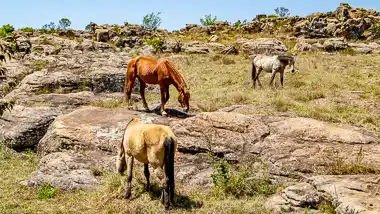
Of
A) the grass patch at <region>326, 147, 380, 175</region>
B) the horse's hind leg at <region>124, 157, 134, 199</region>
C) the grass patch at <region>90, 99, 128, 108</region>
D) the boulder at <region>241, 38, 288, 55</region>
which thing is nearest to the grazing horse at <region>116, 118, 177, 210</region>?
the horse's hind leg at <region>124, 157, 134, 199</region>

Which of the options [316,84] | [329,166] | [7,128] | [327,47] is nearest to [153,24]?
[327,47]

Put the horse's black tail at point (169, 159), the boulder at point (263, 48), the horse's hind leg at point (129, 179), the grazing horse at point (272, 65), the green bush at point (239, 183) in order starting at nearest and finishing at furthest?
1. the horse's black tail at point (169, 159)
2. the horse's hind leg at point (129, 179)
3. the green bush at point (239, 183)
4. the grazing horse at point (272, 65)
5. the boulder at point (263, 48)

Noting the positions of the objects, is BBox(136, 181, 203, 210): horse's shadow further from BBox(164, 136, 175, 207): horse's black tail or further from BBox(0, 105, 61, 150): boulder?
BBox(0, 105, 61, 150): boulder

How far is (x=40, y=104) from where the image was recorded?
1230cm

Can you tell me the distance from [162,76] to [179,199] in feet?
16.4

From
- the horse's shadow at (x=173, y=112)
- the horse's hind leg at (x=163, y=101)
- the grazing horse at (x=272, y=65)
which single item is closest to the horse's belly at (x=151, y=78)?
the horse's hind leg at (x=163, y=101)

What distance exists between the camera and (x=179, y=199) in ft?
23.0

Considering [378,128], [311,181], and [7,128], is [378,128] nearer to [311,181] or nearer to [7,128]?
[311,181]

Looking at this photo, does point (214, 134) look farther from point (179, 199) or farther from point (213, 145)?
point (179, 199)

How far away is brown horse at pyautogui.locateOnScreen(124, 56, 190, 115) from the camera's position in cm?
1109

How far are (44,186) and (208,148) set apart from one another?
10.9 feet

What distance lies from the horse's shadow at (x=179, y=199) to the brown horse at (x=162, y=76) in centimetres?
391

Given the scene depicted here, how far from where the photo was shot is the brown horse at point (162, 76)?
11.1 meters

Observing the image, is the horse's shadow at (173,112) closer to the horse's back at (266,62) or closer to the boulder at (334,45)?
the horse's back at (266,62)
